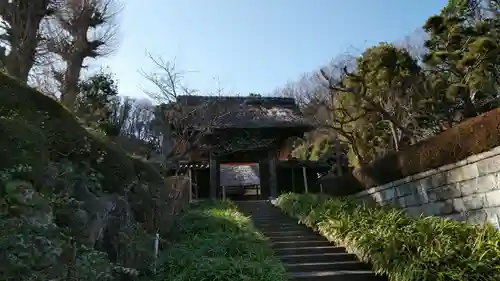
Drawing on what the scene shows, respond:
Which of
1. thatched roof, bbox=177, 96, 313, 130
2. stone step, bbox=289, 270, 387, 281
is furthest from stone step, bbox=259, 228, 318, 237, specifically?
thatched roof, bbox=177, 96, 313, 130

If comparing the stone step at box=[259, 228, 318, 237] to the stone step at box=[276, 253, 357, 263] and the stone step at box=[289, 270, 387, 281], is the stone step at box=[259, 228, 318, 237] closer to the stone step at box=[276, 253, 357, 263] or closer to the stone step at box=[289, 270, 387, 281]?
the stone step at box=[276, 253, 357, 263]

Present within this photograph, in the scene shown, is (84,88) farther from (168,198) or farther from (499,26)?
(499,26)

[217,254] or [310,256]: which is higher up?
[217,254]

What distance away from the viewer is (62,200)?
11.8 ft

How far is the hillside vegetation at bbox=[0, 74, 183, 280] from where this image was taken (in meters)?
2.80

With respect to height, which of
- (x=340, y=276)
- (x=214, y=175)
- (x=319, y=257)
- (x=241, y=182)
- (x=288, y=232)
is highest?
(x=241, y=182)

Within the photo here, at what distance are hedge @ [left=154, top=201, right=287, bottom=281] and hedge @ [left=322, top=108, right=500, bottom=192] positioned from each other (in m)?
3.48

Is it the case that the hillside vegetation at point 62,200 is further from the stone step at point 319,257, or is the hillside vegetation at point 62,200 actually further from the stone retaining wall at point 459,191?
the stone retaining wall at point 459,191

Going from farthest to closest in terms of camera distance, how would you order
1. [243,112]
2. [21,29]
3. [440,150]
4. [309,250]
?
[243,112], [21,29], [309,250], [440,150]

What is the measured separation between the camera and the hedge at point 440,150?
19.1 feet

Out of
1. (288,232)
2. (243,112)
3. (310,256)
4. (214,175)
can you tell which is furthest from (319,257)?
(243,112)

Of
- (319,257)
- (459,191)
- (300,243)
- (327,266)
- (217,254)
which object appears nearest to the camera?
(217,254)

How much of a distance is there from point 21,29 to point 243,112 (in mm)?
8531

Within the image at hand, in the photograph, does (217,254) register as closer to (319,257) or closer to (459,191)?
(319,257)
